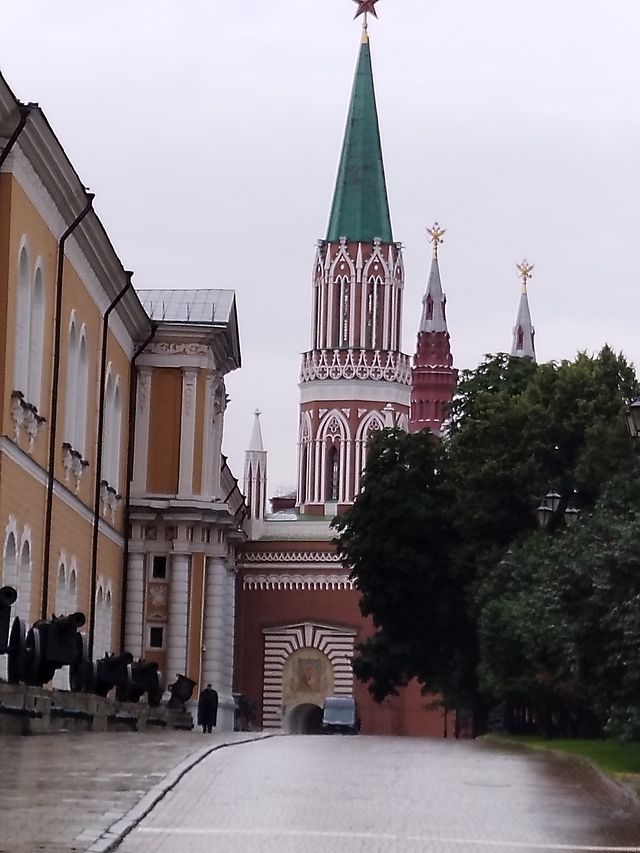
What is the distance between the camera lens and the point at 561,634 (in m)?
33.0

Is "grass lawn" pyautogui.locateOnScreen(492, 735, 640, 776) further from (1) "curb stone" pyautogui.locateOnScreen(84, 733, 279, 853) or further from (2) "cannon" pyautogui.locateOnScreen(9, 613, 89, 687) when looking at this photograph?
(2) "cannon" pyautogui.locateOnScreen(9, 613, 89, 687)

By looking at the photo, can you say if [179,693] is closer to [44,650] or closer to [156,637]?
[156,637]

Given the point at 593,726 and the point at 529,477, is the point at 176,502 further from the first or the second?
the point at 593,726

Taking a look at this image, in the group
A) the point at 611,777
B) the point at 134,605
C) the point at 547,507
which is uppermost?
the point at 547,507

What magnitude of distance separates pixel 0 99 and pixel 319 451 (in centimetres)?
8700

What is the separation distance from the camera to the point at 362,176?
4628 inches

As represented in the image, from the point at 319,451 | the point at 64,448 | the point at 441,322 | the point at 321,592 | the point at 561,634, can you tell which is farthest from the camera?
the point at 441,322

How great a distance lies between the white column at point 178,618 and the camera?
60.1 metres

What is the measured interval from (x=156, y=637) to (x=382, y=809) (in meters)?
43.6

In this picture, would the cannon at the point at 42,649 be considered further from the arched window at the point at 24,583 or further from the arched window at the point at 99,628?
the arched window at the point at 99,628

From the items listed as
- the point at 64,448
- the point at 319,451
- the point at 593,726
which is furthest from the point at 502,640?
the point at 319,451

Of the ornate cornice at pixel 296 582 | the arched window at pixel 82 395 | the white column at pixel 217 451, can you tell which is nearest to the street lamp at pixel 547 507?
the arched window at pixel 82 395

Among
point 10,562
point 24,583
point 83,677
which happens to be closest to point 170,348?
point 24,583

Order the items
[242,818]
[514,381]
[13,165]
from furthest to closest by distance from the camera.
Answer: [514,381]
[13,165]
[242,818]
